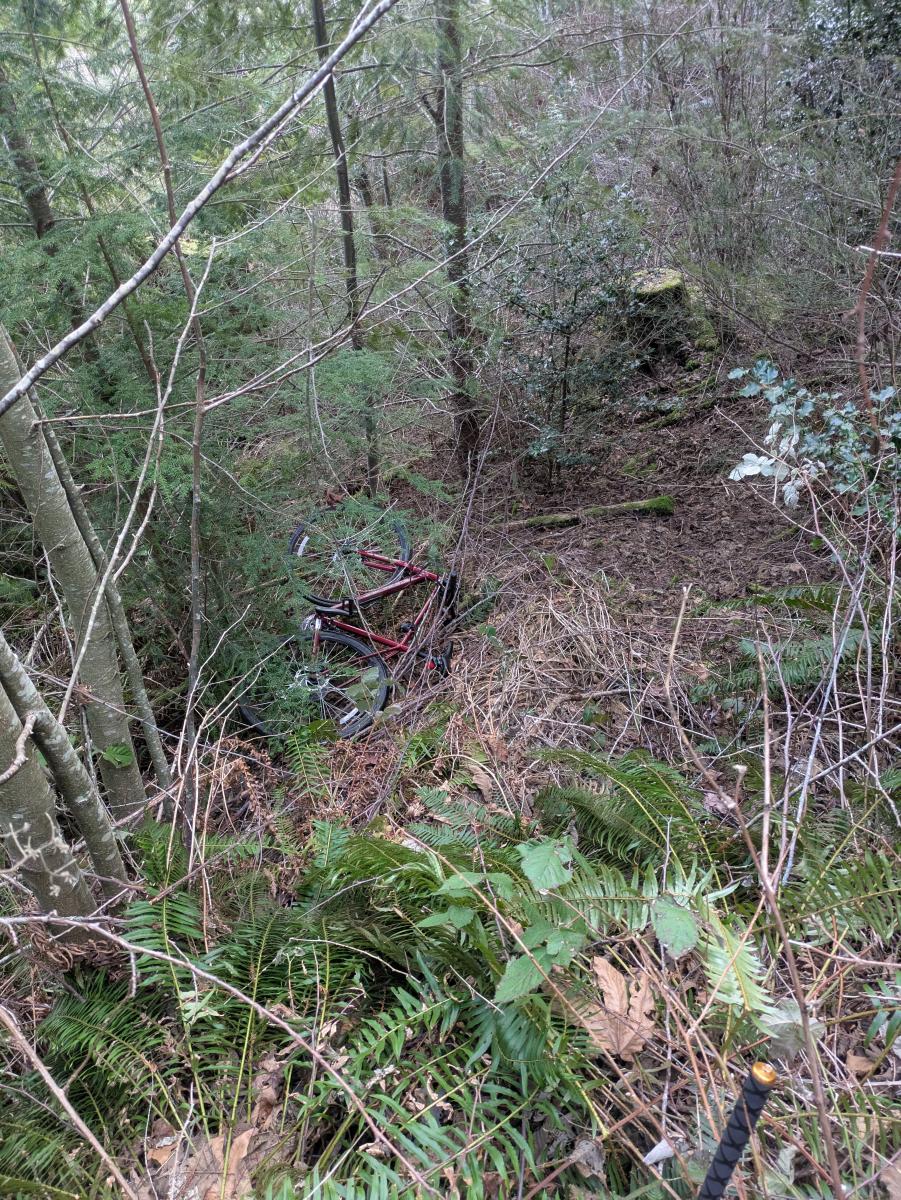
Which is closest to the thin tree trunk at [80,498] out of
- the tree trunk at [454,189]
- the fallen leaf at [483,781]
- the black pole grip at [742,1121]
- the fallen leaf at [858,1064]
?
the fallen leaf at [483,781]

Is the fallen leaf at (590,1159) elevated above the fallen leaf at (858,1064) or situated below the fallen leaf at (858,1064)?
above

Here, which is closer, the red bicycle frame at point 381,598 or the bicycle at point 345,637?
the bicycle at point 345,637

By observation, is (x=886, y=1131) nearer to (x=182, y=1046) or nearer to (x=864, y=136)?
(x=182, y=1046)

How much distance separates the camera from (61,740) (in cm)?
189

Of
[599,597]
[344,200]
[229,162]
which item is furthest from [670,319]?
[229,162]

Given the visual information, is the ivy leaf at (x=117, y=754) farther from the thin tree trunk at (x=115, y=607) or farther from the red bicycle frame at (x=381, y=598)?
the red bicycle frame at (x=381, y=598)

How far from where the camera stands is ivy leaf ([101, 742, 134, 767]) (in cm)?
259

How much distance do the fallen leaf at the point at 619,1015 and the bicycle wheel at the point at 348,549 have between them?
297 cm

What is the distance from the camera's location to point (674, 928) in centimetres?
153

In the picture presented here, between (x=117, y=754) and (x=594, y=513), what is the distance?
4.60 m

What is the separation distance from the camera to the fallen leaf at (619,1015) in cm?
158

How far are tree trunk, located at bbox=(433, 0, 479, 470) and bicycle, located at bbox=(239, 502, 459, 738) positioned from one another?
60.0 inches

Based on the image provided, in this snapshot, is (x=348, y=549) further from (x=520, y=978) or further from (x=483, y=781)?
(x=520, y=978)

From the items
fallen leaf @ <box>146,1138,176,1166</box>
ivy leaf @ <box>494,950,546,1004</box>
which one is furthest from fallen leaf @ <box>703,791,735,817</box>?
fallen leaf @ <box>146,1138,176,1166</box>
